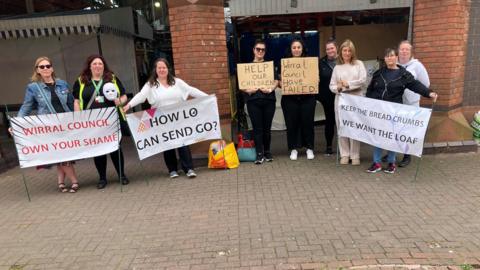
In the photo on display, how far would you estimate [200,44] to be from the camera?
5812 mm

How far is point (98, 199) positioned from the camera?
504cm

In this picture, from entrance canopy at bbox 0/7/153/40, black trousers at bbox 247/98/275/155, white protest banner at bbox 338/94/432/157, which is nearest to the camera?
white protest banner at bbox 338/94/432/157

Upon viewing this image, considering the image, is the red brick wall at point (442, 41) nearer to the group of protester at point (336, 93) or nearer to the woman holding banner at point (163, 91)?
the group of protester at point (336, 93)

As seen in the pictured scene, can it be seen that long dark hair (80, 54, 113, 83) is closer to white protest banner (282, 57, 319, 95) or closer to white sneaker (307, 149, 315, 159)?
white protest banner (282, 57, 319, 95)

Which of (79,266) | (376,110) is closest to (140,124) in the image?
(79,266)

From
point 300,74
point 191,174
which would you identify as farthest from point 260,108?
point 191,174

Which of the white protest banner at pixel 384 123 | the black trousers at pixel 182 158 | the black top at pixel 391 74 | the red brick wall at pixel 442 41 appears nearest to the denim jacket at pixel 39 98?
the black trousers at pixel 182 158

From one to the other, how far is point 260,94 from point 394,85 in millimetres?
1767

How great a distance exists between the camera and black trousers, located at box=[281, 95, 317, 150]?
596 centimetres

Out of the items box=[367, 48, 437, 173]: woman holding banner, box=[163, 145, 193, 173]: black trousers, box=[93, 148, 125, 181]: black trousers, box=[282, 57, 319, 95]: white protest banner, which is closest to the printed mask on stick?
box=[93, 148, 125, 181]: black trousers

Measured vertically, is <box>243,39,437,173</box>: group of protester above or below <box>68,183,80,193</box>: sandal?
above

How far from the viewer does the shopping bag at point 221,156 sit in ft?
19.1

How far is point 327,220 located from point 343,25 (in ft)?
18.1

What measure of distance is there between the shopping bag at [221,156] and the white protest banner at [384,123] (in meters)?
1.55
